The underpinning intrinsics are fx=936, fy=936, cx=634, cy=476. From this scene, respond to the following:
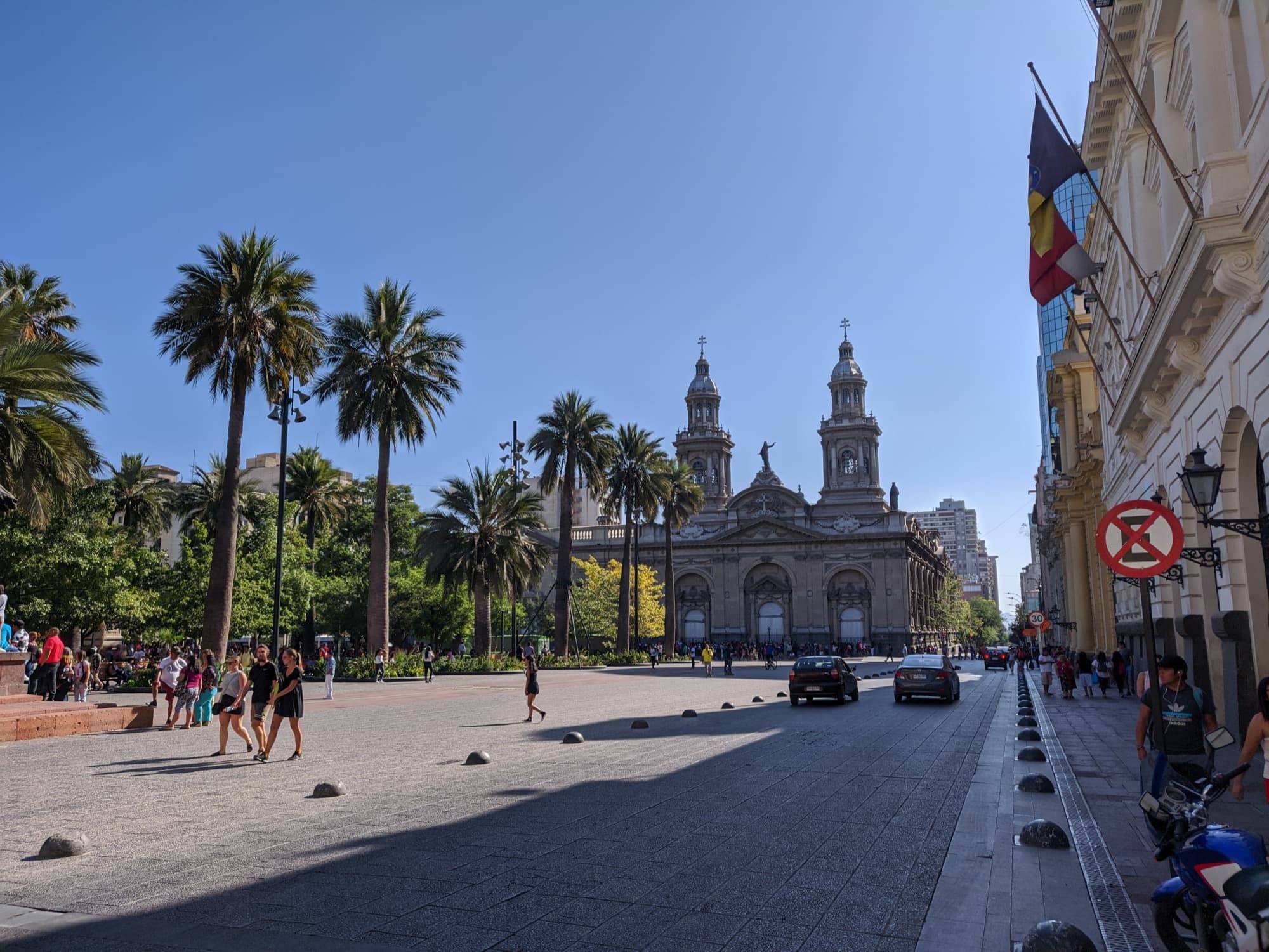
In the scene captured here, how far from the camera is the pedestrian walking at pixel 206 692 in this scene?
17.4m

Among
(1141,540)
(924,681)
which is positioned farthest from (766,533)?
(1141,540)

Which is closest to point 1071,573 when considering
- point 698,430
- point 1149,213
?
point 1149,213

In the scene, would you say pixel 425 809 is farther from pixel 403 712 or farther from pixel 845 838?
pixel 403 712

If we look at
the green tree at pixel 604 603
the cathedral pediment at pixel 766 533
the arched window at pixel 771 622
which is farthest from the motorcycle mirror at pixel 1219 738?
the arched window at pixel 771 622

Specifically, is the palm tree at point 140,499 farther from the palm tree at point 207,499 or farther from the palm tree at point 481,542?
the palm tree at point 481,542

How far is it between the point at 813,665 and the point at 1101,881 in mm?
17658

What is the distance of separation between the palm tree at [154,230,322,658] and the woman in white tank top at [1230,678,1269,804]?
2293 cm

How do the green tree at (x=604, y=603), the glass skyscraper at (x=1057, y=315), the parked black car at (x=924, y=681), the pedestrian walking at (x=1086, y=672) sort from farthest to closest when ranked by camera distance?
1. the glass skyscraper at (x=1057, y=315)
2. the green tree at (x=604, y=603)
3. the pedestrian walking at (x=1086, y=672)
4. the parked black car at (x=924, y=681)

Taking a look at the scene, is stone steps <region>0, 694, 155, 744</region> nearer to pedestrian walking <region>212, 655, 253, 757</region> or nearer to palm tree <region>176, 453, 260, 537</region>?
Answer: pedestrian walking <region>212, 655, 253, 757</region>

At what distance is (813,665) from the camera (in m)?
23.8

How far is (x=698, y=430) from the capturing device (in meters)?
97.7

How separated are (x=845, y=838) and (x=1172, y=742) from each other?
2567 millimetres

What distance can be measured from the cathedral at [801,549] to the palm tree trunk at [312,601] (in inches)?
1448

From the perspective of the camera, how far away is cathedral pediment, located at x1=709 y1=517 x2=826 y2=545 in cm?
8694
